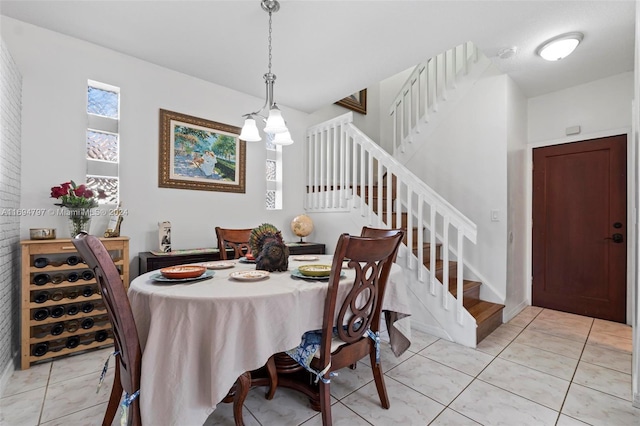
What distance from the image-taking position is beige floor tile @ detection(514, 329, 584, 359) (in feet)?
7.84

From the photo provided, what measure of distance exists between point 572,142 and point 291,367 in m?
3.87

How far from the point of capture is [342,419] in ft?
5.15

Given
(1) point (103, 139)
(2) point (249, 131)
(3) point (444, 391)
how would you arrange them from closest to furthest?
1. (3) point (444, 391)
2. (2) point (249, 131)
3. (1) point (103, 139)

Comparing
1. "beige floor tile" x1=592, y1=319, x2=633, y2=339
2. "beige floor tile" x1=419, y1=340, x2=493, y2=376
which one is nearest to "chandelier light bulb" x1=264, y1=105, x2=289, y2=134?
"beige floor tile" x1=419, y1=340, x2=493, y2=376

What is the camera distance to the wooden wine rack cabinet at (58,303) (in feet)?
6.81

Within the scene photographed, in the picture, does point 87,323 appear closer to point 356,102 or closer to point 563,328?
point 563,328

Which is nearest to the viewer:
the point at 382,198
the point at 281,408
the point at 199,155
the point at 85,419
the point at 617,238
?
the point at 85,419

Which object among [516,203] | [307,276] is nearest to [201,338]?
[307,276]

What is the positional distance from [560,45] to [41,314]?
4.58 meters

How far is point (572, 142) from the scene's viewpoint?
3.36 meters

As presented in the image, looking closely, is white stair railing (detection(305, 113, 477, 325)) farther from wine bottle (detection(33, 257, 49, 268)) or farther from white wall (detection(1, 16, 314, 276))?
wine bottle (detection(33, 257, 49, 268))

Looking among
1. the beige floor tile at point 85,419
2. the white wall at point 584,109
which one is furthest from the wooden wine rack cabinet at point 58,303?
the white wall at point 584,109

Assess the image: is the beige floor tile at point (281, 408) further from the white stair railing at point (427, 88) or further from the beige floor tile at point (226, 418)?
the white stair railing at point (427, 88)

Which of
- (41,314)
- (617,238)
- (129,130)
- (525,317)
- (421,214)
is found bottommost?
(525,317)
